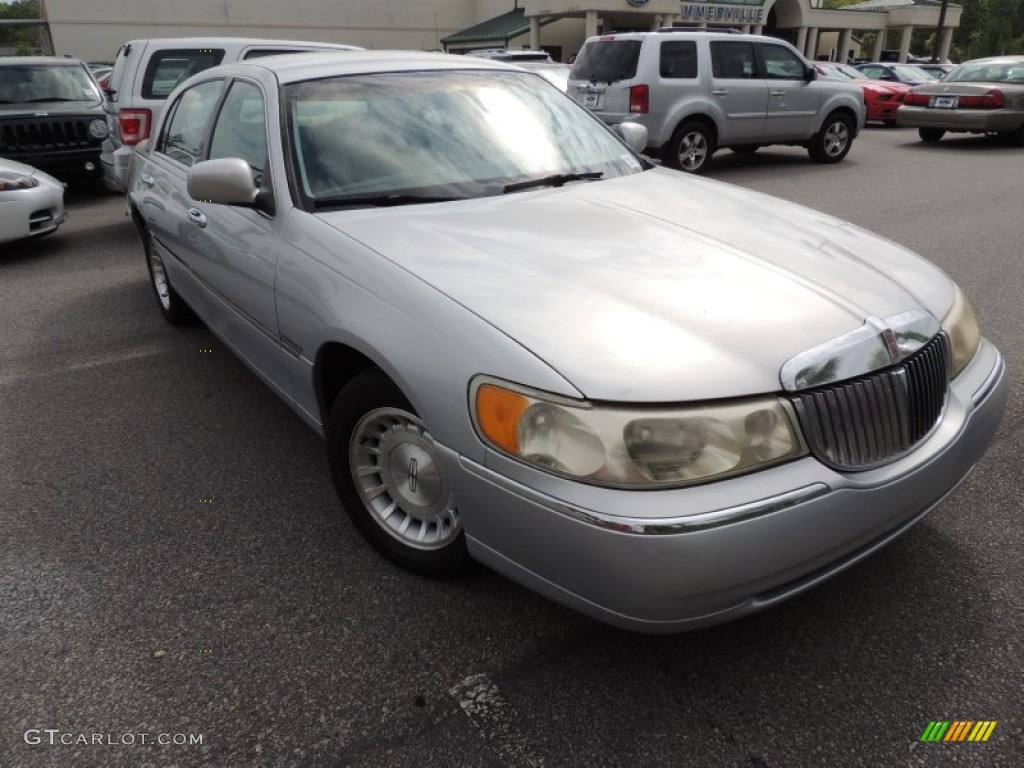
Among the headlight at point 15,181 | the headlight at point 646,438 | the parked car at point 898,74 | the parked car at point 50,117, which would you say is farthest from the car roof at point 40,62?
the parked car at point 898,74

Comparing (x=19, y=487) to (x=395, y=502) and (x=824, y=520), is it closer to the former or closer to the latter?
(x=395, y=502)

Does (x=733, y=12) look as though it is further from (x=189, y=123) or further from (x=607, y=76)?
(x=189, y=123)

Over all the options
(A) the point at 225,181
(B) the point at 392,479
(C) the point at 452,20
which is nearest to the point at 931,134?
(A) the point at 225,181

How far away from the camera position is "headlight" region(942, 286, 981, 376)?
2.45 m

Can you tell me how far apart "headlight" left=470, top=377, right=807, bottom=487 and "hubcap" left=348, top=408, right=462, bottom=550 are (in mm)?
488

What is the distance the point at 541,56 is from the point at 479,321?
1924 cm

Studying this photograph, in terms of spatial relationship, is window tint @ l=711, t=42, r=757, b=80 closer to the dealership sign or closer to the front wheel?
the front wheel

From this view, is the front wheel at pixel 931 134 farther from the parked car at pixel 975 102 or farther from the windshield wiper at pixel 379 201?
the windshield wiper at pixel 379 201

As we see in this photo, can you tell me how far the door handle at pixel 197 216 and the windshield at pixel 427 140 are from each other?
0.77 meters

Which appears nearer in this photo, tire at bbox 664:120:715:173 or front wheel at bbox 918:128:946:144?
tire at bbox 664:120:715:173

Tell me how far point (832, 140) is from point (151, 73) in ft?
31.5

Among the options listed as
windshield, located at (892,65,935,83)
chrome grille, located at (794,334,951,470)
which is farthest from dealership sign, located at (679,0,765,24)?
chrome grille, located at (794,334,951,470)

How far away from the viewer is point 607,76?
10828mm

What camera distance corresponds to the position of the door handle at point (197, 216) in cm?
359
